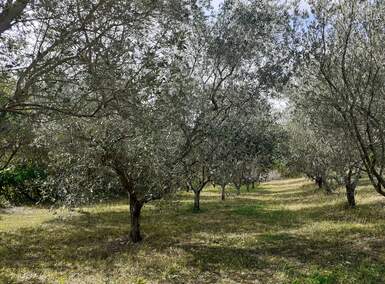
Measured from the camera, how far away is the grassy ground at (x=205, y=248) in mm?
15000

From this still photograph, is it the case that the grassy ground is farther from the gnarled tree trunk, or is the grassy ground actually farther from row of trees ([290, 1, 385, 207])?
row of trees ([290, 1, 385, 207])

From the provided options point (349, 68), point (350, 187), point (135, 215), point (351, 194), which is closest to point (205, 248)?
point (135, 215)

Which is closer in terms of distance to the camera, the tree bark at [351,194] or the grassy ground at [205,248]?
the grassy ground at [205,248]

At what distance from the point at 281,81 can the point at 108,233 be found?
12.4 metres

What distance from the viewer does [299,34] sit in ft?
49.2

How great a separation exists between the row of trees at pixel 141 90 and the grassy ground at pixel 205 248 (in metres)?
2.71

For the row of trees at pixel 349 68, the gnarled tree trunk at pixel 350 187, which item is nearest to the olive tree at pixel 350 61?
the row of trees at pixel 349 68

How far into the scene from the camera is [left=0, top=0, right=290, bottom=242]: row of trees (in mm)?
10000

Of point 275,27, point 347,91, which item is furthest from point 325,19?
point 275,27

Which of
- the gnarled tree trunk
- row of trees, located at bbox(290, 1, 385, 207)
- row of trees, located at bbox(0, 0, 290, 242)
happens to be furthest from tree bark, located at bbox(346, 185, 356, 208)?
row of trees, located at bbox(290, 1, 385, 207)

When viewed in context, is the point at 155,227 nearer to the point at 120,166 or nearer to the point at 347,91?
the point at 120,166

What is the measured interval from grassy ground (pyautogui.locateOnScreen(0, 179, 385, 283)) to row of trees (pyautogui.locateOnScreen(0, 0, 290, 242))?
271 centimetres

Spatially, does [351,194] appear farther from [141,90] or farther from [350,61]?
[141,90]

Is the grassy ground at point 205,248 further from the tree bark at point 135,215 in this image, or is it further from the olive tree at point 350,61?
the olive tree at point 350,61
